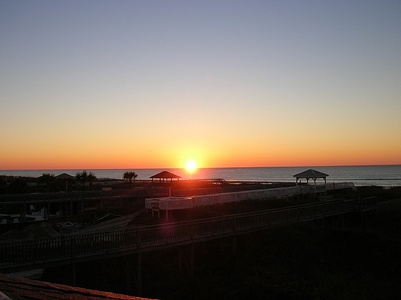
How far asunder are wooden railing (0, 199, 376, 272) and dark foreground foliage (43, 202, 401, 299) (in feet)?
3.04

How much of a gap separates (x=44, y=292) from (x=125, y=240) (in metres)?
13.2

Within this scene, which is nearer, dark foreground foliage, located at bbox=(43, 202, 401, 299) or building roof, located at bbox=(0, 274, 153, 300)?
building roof, located at bbox=(0, 274, 153, 300)

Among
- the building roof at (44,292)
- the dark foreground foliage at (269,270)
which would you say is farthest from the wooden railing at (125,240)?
the building roof at (44,292)

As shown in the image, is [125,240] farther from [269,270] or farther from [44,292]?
[44,292]

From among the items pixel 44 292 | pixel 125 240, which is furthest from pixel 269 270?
pixel 44 292

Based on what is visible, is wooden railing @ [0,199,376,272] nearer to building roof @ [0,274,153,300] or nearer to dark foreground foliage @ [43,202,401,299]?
dark foreground foliage @ [43,202,401,299]

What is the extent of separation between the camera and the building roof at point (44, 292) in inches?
113

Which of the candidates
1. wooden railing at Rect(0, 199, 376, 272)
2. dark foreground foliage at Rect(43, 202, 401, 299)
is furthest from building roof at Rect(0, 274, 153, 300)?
dark foreground foliage at Rect(43, 202, 401, 299)

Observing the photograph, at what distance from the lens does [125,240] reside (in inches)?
629

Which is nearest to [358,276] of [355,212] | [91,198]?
[355,212]

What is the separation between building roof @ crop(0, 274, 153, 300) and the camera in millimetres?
2873

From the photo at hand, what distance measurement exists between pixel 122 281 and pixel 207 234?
4283 mm

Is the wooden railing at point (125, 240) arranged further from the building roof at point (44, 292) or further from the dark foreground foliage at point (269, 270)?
the building roof at point (44, 292)

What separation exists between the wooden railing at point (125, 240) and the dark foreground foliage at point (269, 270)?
93cm
